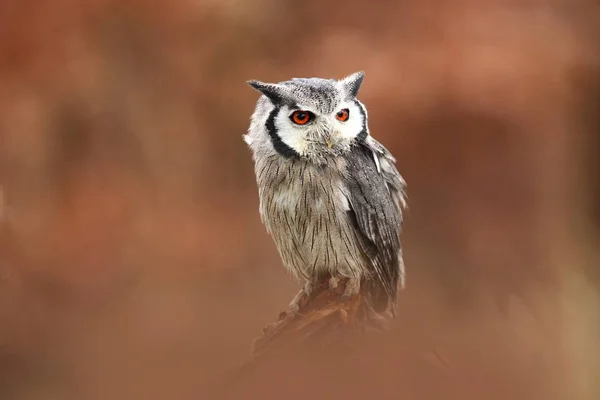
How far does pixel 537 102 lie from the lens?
1.57 m

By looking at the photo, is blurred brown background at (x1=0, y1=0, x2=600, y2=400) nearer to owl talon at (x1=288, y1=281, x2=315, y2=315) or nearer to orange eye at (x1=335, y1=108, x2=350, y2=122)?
owl talon at (x1=288, y1=281, x2=315, y2=315)

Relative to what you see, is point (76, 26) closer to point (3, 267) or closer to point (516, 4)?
point (3, 267)

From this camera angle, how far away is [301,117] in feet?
3.75

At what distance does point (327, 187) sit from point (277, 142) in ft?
0.46

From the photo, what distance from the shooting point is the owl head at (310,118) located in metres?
1.13

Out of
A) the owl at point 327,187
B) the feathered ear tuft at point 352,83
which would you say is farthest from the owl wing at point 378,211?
the feathered ear tuft at point 352,83

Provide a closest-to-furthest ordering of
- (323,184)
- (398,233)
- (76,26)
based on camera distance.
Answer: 1. (323,184)
2. (398,233)
3. (76,26)

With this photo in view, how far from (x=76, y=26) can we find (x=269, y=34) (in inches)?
19.3

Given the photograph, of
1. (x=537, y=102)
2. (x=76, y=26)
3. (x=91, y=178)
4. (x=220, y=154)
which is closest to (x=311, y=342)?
(x=220, y=154)

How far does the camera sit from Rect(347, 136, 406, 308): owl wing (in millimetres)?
1258

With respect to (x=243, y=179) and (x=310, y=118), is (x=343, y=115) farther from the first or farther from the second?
(x=243, y=179)

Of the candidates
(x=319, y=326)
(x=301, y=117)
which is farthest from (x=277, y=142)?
(x=319, y=326)

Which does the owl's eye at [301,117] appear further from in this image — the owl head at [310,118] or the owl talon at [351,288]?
the owl talon at [351,288]

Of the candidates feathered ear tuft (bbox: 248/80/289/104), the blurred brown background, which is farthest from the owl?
the blurred brown background
